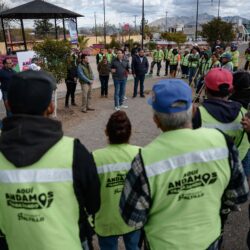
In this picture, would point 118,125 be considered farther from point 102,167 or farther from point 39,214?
point 39,214

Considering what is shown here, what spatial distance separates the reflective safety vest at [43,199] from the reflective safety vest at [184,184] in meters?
0.43

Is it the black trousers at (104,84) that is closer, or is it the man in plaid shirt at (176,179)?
the man in plaid shirt at (176,179)

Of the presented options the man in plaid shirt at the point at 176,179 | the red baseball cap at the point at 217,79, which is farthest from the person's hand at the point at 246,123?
the man in plaid shirt at the point at 176,179

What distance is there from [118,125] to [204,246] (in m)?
1.16

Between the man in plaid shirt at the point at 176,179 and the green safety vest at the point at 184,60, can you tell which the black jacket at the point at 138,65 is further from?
the man in plaid shirt at the point at 176,179

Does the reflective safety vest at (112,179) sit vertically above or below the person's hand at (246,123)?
below

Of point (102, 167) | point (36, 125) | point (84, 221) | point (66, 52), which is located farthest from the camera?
point (66, 52)

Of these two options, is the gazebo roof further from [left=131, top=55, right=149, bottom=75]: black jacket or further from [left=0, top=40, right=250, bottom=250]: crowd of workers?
[left=0, top=40, right=250, bottom=250]: crowd of workers

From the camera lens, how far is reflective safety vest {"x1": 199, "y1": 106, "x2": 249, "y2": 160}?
2.71 meters

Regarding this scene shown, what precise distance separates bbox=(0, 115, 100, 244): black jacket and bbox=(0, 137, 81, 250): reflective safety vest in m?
0.03

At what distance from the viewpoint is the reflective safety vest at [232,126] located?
2.71m

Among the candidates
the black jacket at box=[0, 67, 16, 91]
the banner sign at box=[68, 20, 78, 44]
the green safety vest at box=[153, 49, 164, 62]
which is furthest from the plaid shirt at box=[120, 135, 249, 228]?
the green safety vest at box=[153, 49, 164, 62]

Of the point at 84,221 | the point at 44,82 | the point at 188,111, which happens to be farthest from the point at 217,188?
the point at 44,82

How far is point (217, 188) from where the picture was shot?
5.90 ft
